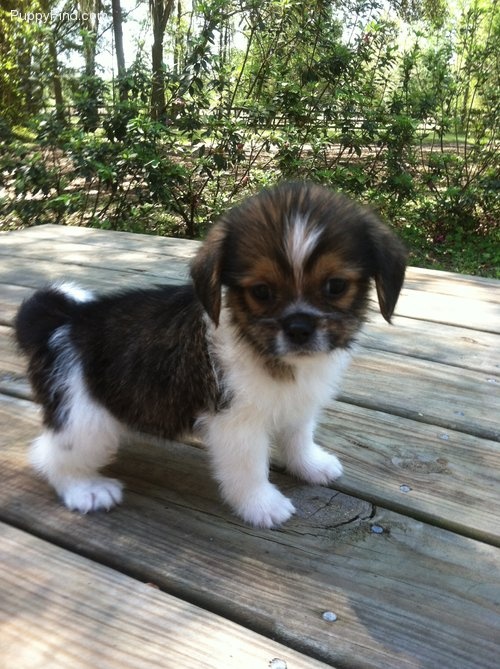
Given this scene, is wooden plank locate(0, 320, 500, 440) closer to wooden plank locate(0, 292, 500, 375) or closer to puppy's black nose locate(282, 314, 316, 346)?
wooden plank locate(0, 292, 500, 375)

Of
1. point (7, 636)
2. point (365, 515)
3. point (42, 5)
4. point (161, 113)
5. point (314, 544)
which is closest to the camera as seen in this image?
point (7, 636)

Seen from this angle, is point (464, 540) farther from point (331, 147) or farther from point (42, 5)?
point (42, 5)

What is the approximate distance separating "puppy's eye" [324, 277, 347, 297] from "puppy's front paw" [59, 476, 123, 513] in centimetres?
107

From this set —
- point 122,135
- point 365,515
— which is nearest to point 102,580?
point 365,515

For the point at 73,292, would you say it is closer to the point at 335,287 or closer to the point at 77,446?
the point at 77,446

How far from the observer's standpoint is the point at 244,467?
212 centimetres

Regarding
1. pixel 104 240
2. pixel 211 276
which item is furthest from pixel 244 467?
pixel 104 240

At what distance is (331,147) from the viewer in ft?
31.2

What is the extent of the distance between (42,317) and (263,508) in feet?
3.84

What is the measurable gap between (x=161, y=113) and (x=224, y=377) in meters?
7.54

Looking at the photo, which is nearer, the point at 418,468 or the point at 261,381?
the point at 261,381

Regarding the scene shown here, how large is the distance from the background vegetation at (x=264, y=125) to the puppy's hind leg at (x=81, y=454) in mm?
6181

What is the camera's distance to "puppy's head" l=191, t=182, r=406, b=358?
1.95 metres

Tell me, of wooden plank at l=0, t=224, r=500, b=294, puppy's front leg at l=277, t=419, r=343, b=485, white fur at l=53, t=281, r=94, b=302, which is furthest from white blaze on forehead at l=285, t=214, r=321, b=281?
wooden plank at l=0, t=224, r=500, b=294
